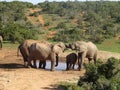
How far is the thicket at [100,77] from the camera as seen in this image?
12508 mm

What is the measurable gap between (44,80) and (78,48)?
4.02 m

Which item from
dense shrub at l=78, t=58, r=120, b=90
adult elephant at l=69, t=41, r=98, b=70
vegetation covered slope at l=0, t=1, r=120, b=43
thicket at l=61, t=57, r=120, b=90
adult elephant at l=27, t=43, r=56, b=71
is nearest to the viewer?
thicket at l=61, t=57, r=120, b=90

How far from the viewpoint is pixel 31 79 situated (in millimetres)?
14234

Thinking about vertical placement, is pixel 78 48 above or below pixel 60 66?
above

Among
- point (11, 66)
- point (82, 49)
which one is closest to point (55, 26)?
point (11, 66)

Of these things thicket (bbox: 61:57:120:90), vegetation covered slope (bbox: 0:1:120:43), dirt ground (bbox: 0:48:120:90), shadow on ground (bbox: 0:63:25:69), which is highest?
thicket (bbox: 61:57:120:90)

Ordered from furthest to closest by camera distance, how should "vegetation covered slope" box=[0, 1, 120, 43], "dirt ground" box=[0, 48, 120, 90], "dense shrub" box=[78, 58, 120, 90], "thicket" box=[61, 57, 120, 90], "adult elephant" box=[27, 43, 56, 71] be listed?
1. "vegetation covered slope" box=[0, 1, 120, 43]
2. "adult elephant" box=[27, 43, 56, 71]
3. "dirt ground" box=[0, 48, 120, 90]
4. "dense shrub" box=[78, 58, 120, 90]
5. "thicket" box=[61, 57, 120, 90]

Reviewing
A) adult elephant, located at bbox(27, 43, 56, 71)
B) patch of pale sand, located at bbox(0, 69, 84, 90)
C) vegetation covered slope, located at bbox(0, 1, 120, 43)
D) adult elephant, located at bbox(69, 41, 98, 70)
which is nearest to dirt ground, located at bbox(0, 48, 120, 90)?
patch of pale sand, located at bbox(0, 69, 84, 90)

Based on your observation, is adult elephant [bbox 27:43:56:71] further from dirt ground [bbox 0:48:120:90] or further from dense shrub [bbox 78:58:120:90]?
dense shrub [bbox 78:58:120:90]

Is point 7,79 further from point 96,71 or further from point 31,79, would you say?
point 96,71

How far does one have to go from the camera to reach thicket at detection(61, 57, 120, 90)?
41.0 ft

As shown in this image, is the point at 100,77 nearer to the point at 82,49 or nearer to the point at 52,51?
the point at 52,51

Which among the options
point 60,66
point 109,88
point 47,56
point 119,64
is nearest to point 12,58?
point 60,66

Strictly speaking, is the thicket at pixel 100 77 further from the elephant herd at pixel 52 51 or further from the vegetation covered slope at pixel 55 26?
the vegetation covered slope at pixel 55 26
